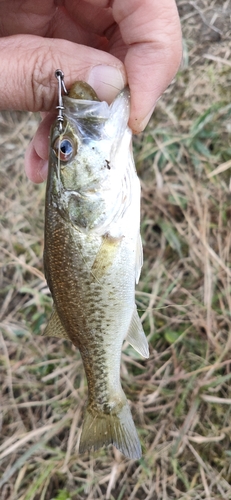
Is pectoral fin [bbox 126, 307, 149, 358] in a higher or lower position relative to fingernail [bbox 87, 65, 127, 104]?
lower

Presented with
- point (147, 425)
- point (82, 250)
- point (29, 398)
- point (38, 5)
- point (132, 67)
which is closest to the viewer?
point (82, 250)

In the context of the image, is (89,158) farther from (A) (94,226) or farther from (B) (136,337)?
(B) (136,337)

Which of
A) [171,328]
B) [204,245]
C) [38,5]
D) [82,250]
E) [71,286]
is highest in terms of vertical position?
[38,5]

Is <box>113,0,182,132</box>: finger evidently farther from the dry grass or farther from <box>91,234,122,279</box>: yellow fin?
the dry grass

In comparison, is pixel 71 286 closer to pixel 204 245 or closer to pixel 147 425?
pixel 204 245

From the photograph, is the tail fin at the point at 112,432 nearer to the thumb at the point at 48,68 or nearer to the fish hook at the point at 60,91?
the fish hook at the point at 60,91

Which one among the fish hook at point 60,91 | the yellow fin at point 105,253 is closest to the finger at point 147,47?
the fish hook at point 60,91

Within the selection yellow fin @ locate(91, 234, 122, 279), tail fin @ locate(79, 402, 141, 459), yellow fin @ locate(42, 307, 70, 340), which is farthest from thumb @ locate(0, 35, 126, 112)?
tail fin @ locate(79, 402, 141, 459)

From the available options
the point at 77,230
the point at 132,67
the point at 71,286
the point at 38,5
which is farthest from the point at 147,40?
the point at 71,286

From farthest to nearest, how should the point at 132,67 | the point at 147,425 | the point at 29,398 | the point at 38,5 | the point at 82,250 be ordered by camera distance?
the point at 29,398, the point at 147,425, the point at 38,5, the point at 132,67, the point at 82,250
